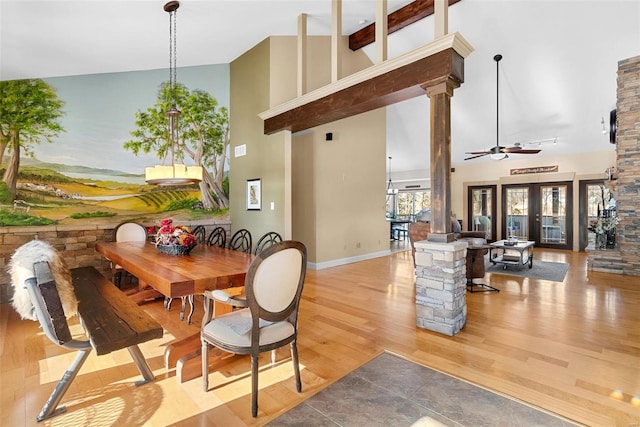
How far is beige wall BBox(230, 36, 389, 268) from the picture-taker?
5285mm

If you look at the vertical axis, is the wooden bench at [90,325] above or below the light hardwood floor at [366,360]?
above

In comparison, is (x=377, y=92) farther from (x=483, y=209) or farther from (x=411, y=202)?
(x=411, y=202)

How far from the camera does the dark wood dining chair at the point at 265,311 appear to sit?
1.80 metres

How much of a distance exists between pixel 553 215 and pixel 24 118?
1168cm

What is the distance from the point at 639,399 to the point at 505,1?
551 cm

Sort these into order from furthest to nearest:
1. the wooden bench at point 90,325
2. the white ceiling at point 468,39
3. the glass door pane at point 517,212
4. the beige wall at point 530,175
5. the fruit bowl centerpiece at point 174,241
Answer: the glass door pane at point 517,212
the beige wall at point 530,175
the white ceiling at point 468,39
the fruit bowl centerpiece at point 174,241
the wooden bench at point 90,325

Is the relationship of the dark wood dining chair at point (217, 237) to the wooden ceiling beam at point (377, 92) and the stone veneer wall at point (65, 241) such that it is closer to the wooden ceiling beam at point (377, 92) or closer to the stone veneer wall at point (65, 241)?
the stone veneer wall at point (65, 241)

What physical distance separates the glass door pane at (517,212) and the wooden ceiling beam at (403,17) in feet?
21.3

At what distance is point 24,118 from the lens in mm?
4219

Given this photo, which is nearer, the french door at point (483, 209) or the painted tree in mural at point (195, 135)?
the painted tree in mural at point (195, 135)

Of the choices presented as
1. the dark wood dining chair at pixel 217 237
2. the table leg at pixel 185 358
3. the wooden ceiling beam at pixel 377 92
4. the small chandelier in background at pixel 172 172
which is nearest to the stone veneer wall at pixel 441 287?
the wooden ceiling beam at pixel 377 92

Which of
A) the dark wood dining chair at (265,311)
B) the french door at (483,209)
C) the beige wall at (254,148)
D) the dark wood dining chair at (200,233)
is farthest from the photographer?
the french door at (483,209)

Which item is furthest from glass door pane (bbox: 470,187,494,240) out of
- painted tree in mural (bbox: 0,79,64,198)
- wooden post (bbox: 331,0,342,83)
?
painted tree in mural (bbox: 0,79,64,198)

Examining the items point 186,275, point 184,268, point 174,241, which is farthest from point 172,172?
point 186,275
